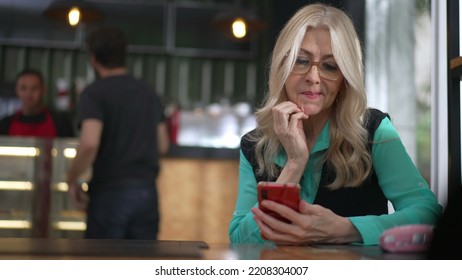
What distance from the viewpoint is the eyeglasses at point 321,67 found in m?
1.47

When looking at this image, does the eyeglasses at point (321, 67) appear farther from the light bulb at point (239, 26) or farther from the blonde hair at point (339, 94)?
the light bulb at point (239, 26)

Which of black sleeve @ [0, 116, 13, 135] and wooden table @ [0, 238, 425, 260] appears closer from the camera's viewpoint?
wooden table @ [0, 238, 425, 260]

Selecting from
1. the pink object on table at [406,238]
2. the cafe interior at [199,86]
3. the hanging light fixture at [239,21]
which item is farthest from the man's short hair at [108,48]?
the hanging light fixture at [239,21]

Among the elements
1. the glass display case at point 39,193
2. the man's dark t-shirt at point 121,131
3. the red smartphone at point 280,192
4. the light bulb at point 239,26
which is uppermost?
the light bulb at point 239,26

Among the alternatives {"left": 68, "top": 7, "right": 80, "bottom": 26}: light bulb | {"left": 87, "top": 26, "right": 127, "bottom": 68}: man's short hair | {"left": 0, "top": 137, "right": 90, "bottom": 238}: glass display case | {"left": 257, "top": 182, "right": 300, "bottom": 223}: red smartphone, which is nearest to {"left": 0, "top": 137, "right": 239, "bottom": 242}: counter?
{"left": 0, "top": 137, "right": 90, "bottom": 238}: glass display case

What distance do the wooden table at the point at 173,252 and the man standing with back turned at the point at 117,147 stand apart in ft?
4.59

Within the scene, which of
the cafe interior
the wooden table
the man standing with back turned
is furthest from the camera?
the man standing with back turned

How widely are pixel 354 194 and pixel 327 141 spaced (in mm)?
121

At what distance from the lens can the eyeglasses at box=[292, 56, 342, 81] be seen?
1470mm

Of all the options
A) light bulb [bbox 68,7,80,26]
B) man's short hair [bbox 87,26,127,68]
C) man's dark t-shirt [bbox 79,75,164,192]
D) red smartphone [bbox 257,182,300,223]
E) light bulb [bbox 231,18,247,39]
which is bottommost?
red smartphone [bbox 257,182,300,223]

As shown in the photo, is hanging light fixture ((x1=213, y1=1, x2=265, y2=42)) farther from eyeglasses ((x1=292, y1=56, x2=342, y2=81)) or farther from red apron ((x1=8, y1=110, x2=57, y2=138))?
eyeglasses ((x1=292, y1=56, x2=342, y2=81))

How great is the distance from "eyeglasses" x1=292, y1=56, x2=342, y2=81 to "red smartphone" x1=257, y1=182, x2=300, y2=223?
1.05 ft

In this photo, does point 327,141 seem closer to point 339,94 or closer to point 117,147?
point 339,94
